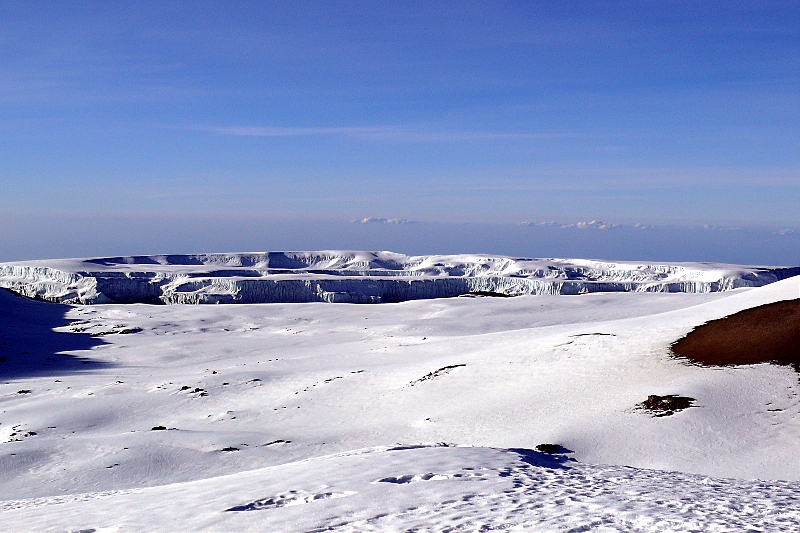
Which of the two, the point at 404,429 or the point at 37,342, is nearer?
the point at 404,429

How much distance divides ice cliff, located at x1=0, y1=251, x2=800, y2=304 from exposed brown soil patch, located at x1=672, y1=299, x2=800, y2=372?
64.8 metres

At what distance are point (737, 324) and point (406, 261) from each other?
385 feet

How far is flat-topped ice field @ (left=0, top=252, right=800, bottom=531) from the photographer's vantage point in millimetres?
9797

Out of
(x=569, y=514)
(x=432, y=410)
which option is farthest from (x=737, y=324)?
(x=569, y=514)

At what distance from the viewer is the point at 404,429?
68.3ft

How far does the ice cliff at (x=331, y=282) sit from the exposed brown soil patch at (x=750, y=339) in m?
64.8

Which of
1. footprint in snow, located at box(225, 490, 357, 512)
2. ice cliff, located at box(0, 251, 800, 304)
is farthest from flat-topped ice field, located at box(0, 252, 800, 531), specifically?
ice cliff, located at box(0, 251, 800, 304)

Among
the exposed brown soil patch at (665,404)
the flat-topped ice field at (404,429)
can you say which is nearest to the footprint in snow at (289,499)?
the flat-topped ice field at (404,429)

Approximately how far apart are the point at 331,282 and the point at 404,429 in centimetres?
7739

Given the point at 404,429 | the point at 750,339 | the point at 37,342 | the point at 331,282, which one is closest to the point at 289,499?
the point at 404,429

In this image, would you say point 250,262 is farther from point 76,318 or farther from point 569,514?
point 569,514

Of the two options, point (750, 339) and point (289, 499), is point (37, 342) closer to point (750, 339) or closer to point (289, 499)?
point (289, 499)

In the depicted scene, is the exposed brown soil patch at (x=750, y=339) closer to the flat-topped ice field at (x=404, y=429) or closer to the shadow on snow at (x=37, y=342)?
the flat-topped ice field at (x=404, y=429)

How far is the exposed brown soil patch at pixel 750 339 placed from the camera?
21203 mm
